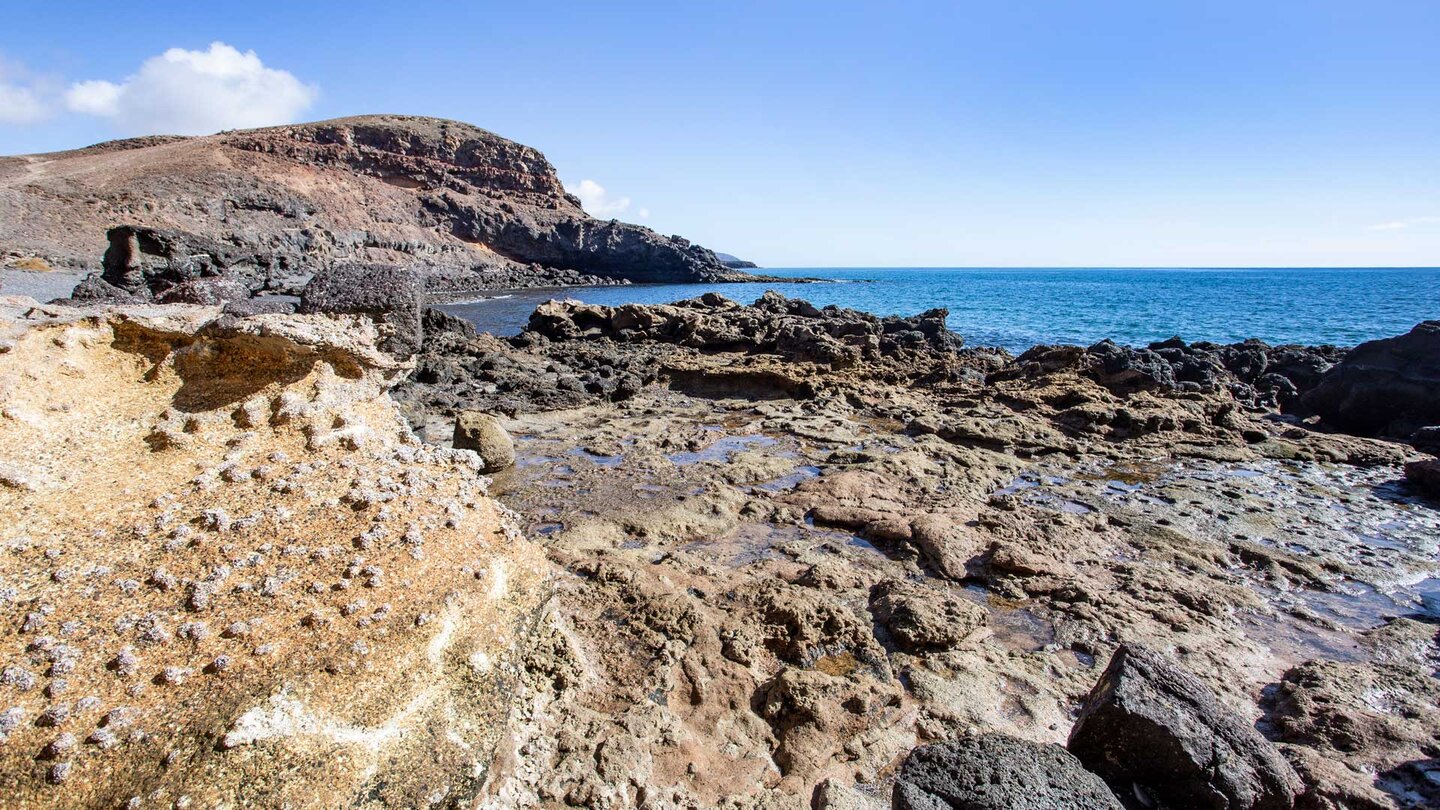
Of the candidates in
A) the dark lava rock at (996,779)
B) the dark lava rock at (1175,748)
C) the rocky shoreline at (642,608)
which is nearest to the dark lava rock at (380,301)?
the rocky shoreline at (642,608)

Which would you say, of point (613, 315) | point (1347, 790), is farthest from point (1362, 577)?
point (613, 315)

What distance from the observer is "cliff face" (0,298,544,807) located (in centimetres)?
216

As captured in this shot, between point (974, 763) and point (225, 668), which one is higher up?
point (225, 668)

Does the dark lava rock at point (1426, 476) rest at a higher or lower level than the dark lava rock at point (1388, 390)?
lower

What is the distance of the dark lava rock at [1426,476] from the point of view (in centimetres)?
821

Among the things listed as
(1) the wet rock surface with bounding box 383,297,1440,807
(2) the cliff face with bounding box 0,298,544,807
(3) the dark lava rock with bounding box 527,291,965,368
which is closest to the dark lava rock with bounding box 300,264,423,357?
(2) the cliff face with bounding box 0,298,544,807

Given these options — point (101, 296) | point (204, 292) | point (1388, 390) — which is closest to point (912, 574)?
point (204, 292)

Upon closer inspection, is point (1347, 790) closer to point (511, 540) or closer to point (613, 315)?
point (511, 540)

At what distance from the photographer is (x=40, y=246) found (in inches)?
1160

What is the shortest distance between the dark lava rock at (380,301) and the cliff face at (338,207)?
23613 millimetres

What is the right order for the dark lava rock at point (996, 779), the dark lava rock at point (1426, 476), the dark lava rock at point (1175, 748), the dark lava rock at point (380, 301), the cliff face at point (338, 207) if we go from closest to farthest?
the dark lava rock at point (996, 779), the dark lava rock at point (1175, 748), the dark lava rock at point (380, 301), the dark lava rock at point (1426, 476), the cliff face at point (338, 207)

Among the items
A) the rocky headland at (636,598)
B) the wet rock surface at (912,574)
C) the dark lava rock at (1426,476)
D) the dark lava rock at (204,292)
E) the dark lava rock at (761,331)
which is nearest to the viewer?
the rocky headland at (636,598)

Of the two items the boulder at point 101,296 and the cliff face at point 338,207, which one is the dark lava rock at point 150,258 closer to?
the cliff face at point 338,207

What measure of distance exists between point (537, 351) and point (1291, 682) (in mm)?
15063
